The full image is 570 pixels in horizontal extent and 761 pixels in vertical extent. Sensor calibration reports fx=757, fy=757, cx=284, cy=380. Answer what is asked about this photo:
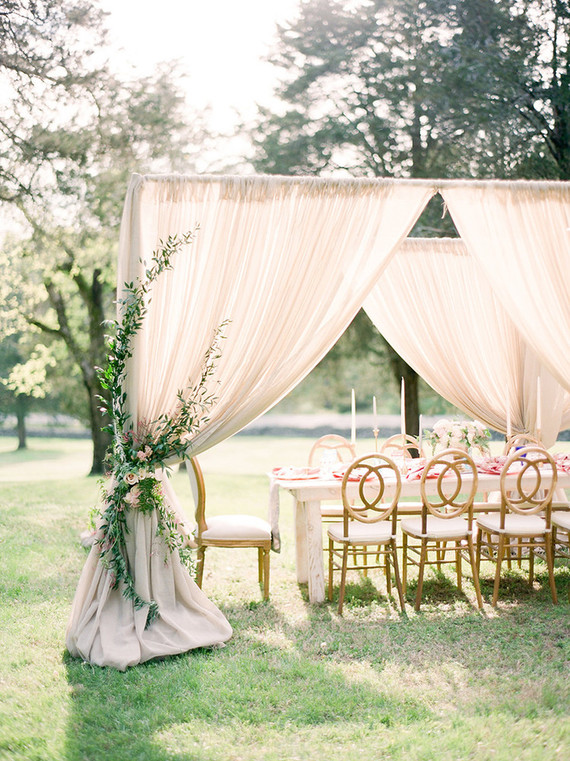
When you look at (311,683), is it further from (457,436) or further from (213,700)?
(457,436)

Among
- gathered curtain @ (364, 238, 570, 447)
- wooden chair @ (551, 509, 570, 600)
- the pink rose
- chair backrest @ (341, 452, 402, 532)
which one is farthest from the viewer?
gathered curtain @ (364, 238, 570, 447)

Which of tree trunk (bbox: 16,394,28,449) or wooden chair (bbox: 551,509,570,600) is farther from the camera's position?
tree trunk (bbox: 16,394,28,449)

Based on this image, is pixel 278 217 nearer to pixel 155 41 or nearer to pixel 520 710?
pixel 520 710

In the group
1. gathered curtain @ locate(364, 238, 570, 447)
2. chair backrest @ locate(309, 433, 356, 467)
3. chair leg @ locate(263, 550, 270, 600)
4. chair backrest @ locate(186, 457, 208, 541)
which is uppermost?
gathered curtain @ locate(364, 238, 570, 447)

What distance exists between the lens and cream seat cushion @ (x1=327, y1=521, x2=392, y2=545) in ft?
15.6

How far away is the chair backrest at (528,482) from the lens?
4707mm

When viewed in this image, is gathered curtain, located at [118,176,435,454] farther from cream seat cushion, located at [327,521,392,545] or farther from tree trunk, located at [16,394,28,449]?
tree trunk, located at [16,394,28,449]

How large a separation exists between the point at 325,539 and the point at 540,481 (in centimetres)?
314

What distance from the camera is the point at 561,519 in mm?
5074

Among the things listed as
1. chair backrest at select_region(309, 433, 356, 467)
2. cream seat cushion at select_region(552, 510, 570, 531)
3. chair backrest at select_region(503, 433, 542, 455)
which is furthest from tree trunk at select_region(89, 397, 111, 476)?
cream seat cushion at select_region(552, 510, 570, 531)

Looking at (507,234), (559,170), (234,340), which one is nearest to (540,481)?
(507,234)

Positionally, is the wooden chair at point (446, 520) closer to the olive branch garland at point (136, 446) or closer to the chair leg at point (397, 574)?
the chair leg at point (397, 574)

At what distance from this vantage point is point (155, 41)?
1180 cm

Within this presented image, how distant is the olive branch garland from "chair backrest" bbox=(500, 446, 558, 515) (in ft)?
6.44
